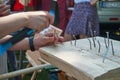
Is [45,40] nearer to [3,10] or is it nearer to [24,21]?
[3,10]

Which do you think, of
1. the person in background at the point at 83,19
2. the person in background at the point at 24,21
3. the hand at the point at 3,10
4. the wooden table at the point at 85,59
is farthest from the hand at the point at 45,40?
the person in background at the point at 83,19

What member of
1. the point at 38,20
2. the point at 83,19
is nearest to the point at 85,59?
the point at 38,20

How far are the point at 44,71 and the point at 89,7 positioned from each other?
2079 millimetres

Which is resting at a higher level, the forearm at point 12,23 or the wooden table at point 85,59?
the forearm at point 12,23

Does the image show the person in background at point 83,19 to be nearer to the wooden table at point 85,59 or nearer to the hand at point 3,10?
the wooden table at point 85,59

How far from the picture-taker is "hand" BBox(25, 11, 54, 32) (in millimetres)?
1808

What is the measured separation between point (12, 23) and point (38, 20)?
14 cm

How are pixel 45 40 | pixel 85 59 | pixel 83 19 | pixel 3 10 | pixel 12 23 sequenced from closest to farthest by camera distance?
pixel 12 23, pixel 85 59, pixel 3 10, pixel 45 40, pixel 83 19

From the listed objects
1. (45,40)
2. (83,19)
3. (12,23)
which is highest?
(12,23)

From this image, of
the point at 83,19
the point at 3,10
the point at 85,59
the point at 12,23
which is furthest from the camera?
the point at 83,19

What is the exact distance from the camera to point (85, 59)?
2137 millimetres

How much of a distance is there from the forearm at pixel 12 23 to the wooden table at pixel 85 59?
0.42 m

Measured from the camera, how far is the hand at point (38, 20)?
1.81m

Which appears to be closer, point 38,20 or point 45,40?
point 38,20
